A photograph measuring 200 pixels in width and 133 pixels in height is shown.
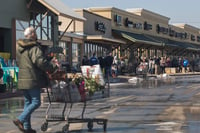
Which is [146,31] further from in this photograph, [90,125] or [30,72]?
[30,72]

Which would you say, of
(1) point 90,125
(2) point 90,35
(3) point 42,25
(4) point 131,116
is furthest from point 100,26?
(1) point 90,125

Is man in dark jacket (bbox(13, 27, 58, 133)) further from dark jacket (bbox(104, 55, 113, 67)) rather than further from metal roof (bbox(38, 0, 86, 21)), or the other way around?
dark jacket (bbox(104, 55, 113, 67))

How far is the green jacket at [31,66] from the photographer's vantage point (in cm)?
884

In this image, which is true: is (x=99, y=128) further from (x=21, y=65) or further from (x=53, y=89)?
(x=21, y=65)

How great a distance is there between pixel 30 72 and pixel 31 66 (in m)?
0.11

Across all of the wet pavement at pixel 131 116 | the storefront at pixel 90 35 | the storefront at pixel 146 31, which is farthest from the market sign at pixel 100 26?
the wet pavement at pixel 131 116

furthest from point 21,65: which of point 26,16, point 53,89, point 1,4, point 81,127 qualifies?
point 26,16

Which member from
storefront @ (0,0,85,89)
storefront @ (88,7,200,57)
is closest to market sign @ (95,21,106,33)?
storefront @ (88,7,200,57)

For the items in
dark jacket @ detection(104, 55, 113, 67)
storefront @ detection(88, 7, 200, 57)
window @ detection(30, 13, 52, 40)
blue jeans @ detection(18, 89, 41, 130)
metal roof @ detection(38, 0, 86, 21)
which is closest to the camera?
blue jeans @ detection(18, 89, 41, 130)

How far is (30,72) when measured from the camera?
890cm

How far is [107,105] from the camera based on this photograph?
15188 mm

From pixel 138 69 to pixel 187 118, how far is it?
2801 cm

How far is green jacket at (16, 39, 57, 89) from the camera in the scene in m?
8.84

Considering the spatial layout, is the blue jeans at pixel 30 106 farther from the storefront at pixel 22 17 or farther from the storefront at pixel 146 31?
the storefront at pixel 146 31
